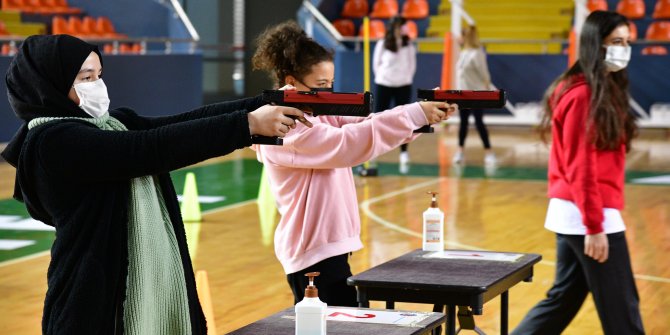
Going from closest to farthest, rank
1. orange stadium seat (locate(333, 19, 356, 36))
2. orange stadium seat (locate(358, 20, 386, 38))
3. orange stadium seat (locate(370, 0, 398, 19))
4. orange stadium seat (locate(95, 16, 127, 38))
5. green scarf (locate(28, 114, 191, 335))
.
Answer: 1. green scarf (locate(28, 114, 191, 335))
2. orange stadium seat (locate(95, 16, 127, 38))
3. orange stadium seat (locate(358, 20, 386, 38))
4. orange stadium seat (locate(333, 19, 356, 36))
5. orange stadium seat (locate(370, 0, 398, 19))

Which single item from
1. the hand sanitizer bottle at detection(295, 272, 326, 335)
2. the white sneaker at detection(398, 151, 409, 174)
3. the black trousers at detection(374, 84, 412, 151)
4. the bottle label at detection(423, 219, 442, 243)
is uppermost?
the hand sanitizer bottle at detection(295, 272, 326, 335)

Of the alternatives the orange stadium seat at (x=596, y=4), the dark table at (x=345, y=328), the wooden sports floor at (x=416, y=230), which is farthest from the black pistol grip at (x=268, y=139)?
the orange stadium seat at (x=596, y=4)

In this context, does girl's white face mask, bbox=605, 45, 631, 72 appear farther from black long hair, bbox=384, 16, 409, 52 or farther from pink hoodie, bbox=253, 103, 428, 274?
black long hair, bbox=384, 16, 409, 52

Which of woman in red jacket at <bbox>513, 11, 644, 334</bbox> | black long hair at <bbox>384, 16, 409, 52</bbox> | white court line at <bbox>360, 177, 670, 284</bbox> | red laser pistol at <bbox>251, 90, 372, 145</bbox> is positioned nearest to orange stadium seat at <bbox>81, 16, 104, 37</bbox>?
black long hair at <bbox>384, 16, 409, 52</bbox>

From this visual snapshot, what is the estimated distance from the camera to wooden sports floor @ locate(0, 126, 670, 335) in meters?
6.87

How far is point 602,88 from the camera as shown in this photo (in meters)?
4.80

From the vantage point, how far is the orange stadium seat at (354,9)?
82.1 feet

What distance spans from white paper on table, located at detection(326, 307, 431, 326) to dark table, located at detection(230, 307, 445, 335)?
36 millimetres

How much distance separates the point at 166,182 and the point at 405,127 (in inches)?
42.1

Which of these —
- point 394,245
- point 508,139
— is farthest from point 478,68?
point 394,245

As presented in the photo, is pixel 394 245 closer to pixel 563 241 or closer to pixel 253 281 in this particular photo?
pixel 253 281

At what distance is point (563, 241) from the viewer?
500 centimetres

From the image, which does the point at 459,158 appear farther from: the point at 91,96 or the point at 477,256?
the point at 91,96

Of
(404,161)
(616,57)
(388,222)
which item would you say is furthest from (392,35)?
(616,57)
